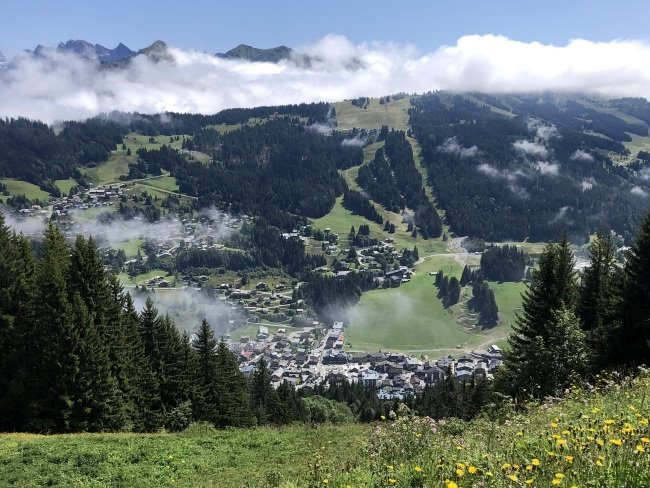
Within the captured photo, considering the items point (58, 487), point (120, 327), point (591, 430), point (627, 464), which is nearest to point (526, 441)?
point (591, 430)

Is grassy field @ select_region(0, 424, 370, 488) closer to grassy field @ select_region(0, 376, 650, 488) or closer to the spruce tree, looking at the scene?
grassy field @ select_region(0, 376, 650, 488)

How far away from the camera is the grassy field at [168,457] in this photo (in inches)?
719

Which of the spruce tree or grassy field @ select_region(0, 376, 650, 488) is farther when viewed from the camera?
the spruce tree

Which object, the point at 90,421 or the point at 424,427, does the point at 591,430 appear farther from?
the point at 90,421

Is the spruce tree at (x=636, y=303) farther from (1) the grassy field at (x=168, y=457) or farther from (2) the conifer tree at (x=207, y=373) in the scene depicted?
(2) the conifer tree at (x=207, y=373)

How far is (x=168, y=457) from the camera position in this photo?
21.7 m

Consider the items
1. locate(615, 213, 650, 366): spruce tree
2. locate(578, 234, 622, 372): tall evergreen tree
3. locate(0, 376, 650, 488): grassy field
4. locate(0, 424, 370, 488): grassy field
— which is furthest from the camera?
locate(578, 234, 622, 372): tall evergreen tree

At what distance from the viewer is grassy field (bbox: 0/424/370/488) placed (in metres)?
18.2

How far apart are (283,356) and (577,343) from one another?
556 feet

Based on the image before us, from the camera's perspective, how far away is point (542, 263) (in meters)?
37.6

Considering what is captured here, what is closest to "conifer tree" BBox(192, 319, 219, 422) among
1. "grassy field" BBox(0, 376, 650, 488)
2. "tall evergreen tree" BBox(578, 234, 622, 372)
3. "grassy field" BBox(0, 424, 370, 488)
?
"grassy field" BBox(0, 376, 650, 488)

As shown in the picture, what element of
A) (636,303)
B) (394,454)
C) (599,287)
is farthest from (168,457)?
(599,287)

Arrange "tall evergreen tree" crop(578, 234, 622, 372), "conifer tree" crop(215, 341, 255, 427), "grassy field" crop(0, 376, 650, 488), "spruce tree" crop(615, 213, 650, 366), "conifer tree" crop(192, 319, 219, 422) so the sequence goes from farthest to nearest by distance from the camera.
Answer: "conifer tree" crop(215, 341, 255, 427), "conifer tree" crop(192, 319, 219, 422), "tall evergreen tree" crop(578, 234, 622, 372), "spruce tree" crop(615, 213, 650, 366), "grassy field" crop(0, 376, 650, 488)

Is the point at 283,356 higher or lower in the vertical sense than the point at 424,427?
lower
